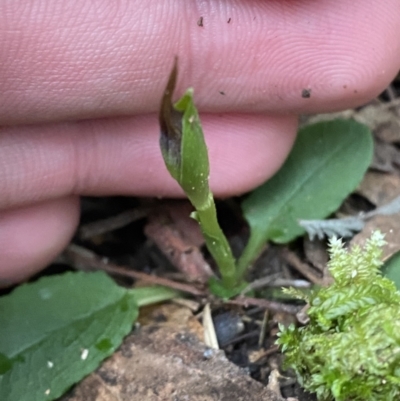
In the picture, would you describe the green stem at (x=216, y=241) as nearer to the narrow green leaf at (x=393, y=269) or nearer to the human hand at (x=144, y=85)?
the human hand at (x=144, y=85)

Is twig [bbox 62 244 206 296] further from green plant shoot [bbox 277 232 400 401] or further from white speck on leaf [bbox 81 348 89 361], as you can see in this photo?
green plant shoot [bbox 277 232 400 401]

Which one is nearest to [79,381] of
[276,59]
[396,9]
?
[276,59]

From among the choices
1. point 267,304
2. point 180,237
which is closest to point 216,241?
point 267,304

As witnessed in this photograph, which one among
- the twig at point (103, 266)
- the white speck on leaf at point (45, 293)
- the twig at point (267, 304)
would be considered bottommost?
the twig at point (103, 266)

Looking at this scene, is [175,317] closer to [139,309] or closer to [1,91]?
[139,309]

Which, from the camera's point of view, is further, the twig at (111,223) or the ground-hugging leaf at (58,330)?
the twig at (111,223)

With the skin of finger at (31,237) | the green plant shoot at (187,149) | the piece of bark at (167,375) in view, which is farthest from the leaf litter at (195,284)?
the green plant shoot at (187,149)
